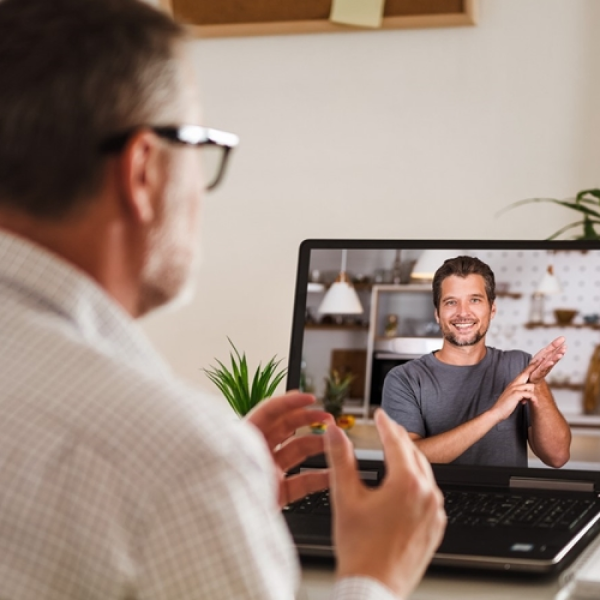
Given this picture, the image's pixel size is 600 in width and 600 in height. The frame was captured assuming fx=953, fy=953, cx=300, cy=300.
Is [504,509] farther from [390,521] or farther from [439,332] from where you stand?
[390,521]

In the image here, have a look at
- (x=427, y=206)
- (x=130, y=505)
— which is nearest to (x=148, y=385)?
(x=130, y=505)

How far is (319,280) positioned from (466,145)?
466mm

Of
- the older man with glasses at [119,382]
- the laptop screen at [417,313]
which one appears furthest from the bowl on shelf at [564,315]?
the older man with glasses at [119,382]

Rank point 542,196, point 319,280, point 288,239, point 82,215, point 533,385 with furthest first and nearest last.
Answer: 1. point 288,239
2. point 542,196
3. point 319,280
4. point 533,385
5. point 82,215

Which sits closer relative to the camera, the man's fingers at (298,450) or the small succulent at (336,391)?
the man's fingers at (298,450)

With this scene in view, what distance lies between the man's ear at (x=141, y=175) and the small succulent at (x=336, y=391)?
711mm

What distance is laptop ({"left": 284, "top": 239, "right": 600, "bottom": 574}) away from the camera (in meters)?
1.16

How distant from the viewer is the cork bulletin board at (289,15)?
5.33 feet

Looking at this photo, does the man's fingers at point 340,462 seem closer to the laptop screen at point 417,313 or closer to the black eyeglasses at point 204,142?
the black eyeglasses at point 204,142

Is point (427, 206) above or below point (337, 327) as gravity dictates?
above

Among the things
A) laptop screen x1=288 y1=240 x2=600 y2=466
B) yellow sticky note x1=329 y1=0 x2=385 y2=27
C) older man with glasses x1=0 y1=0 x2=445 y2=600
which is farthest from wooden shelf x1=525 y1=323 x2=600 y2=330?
yellow sticky note x1=329 y1=0 x2=385 y2=27

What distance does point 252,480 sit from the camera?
0.48 m

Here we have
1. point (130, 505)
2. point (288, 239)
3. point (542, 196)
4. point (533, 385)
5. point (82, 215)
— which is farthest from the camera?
point (288, 239)

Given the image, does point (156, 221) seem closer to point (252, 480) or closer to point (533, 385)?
point (252, 480)
